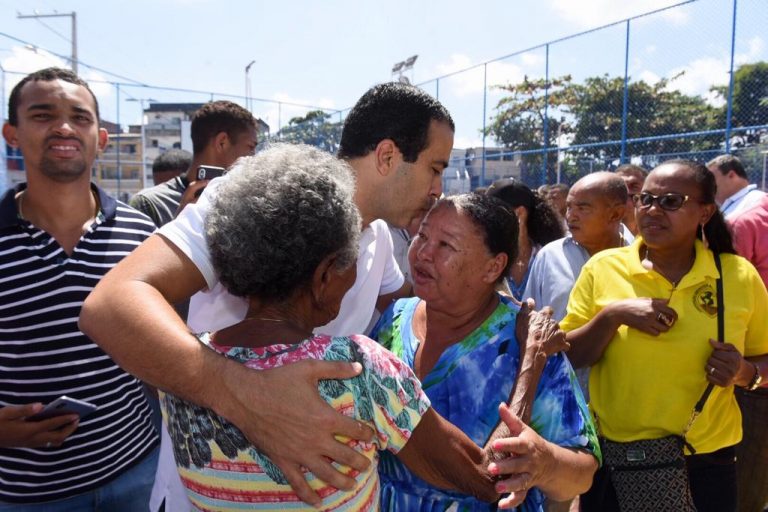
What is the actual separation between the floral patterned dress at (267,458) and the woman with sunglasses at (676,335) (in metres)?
1.54

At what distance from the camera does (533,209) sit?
458cm

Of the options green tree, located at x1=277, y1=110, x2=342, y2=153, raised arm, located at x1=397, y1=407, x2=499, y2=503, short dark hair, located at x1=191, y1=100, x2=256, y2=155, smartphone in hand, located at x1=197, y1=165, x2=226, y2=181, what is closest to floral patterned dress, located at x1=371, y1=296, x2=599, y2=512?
raised arm, located at x1=397, y1=407, x2=499, y2=503

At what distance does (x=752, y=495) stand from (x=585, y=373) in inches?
50.7

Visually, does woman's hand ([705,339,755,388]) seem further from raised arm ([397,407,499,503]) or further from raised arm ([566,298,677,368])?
raised arm ([397,407,499,503])

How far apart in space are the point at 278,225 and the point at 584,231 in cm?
290

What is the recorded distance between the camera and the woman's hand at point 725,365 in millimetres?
2385

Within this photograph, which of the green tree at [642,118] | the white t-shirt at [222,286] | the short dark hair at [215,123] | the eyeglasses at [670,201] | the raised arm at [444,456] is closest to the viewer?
the raised arm at [444,456]

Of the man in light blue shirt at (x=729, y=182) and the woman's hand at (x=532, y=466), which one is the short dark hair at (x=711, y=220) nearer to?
the woman's hand at (x=532, y=466)

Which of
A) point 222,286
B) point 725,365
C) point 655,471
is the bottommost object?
point 655,471

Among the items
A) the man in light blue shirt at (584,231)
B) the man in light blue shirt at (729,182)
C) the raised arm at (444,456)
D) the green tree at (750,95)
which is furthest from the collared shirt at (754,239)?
the green tree at (750,95)

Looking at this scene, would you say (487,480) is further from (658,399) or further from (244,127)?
(244,127)

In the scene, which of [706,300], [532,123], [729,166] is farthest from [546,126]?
[706,300]

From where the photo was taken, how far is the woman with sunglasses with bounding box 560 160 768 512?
2.49 meters

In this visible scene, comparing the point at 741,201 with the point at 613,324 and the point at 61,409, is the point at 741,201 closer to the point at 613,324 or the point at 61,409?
A: the point at 613,324
